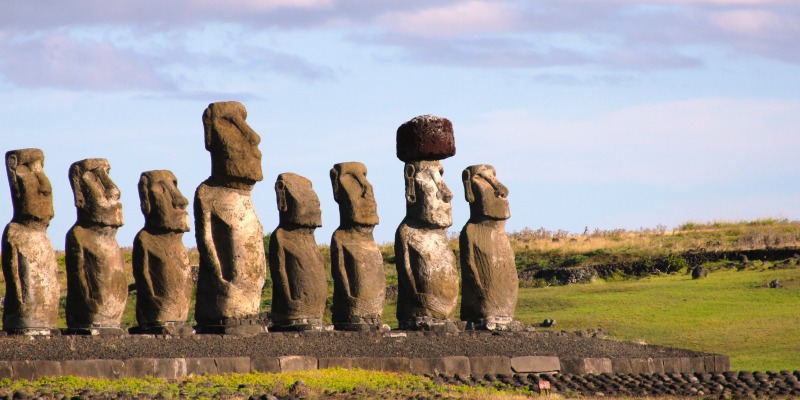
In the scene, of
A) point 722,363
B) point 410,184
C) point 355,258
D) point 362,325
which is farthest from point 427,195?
point 722,363

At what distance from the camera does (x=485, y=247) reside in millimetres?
24344

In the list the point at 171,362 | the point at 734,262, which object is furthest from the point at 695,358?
the point at 734,262

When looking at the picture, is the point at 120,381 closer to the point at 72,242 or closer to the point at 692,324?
the point at 72,242

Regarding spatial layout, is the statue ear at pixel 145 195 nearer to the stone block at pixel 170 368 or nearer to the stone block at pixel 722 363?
the stone block at pixel 170 368

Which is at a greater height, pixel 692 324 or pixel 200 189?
pixel 200 189

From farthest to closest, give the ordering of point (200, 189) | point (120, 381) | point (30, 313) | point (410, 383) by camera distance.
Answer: point (200, 189), point (30, 313), point (410, 383), point (120, 381)

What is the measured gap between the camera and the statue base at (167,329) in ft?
69.9

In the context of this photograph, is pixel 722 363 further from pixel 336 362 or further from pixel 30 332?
pixel 30 332

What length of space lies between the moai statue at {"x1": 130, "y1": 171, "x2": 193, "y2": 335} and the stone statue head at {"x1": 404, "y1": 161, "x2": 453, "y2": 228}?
4.05 m

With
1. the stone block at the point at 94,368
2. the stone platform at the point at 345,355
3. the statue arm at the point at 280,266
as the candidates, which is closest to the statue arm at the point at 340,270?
the statue arm at the point at 280,266

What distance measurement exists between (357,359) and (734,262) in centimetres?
1971

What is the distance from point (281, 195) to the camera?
23125 millimetres

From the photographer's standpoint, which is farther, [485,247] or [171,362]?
[485,247]

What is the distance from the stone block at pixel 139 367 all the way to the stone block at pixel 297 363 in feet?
5.78
